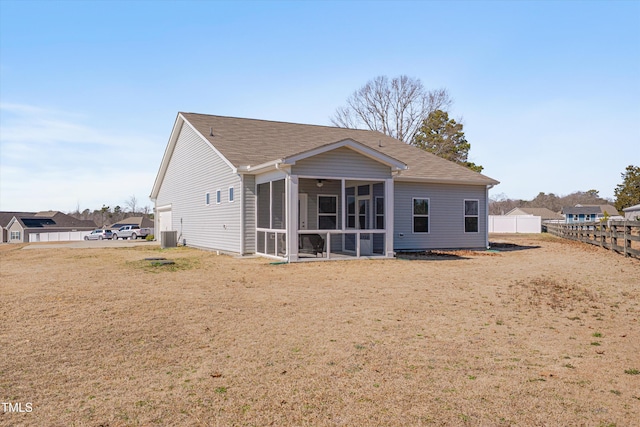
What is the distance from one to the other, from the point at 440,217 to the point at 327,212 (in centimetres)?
462

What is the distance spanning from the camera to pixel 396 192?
17.6 metres

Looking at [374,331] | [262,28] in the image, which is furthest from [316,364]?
[262,28]

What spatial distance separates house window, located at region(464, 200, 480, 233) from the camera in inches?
741

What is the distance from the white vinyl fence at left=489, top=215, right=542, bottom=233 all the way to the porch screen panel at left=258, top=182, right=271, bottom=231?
2862cm

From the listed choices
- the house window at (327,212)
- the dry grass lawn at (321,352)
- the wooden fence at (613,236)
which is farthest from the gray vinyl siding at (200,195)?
the wooden fence at (613,236)

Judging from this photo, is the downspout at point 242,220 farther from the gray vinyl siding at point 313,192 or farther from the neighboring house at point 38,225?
the neighboring house at point 38,225

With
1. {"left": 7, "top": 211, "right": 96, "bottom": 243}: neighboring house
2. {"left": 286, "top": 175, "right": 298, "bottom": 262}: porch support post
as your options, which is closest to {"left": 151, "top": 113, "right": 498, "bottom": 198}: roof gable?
{"left": 286, "top": 175, "right": 298, "bottom": 262}: porch support post

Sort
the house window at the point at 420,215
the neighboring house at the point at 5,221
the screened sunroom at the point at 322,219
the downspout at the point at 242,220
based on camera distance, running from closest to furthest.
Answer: the screened sunroom at the point at 322,219 < the downspout at the point at 242,220 < the house window at the point at 420,215 < the neighboring house at the point at 5,221

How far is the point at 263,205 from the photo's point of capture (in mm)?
15891

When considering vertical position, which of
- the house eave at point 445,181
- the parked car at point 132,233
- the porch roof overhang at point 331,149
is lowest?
the parked car at point 132,233

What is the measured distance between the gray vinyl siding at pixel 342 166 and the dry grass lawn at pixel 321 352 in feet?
14.5

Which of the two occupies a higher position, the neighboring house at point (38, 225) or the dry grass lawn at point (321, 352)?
the neighboring house at point (38, 225)

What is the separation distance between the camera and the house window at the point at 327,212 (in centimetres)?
1686

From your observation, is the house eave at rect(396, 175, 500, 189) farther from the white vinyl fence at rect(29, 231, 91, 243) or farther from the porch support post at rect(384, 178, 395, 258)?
the white vinyl fence at rect(29, 231, 91, 243)
